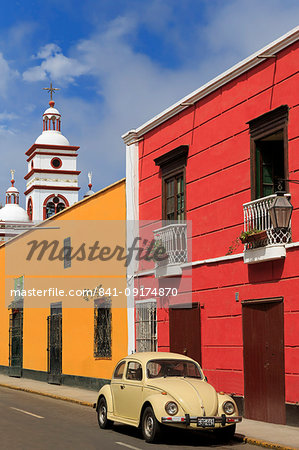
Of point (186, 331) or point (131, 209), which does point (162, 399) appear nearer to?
point (186, 331)

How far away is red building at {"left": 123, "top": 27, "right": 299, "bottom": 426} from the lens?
14.8 m

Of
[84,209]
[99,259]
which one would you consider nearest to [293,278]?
[99,259]

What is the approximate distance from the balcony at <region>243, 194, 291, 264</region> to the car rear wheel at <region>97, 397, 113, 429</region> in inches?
163

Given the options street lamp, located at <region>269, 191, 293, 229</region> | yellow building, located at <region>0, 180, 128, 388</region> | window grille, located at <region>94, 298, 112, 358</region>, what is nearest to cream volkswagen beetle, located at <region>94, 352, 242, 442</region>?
street lamp, located at <region>269, 191, 293, 229</region>

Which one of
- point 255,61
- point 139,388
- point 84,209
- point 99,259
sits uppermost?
point 255,61

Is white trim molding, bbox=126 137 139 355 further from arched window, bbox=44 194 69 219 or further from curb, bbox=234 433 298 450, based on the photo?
arched window, bbox=44 194 69 219

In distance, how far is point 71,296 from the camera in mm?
26625

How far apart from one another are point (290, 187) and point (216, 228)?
2996 mm

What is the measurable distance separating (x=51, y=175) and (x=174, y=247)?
50.7 metres

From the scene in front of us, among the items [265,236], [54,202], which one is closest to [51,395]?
[265,236]

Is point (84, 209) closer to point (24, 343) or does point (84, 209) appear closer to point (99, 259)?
point (99, 259)

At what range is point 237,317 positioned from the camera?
1644 cm

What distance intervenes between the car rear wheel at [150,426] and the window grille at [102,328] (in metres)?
10.1

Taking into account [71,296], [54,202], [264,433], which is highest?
[54,202]
